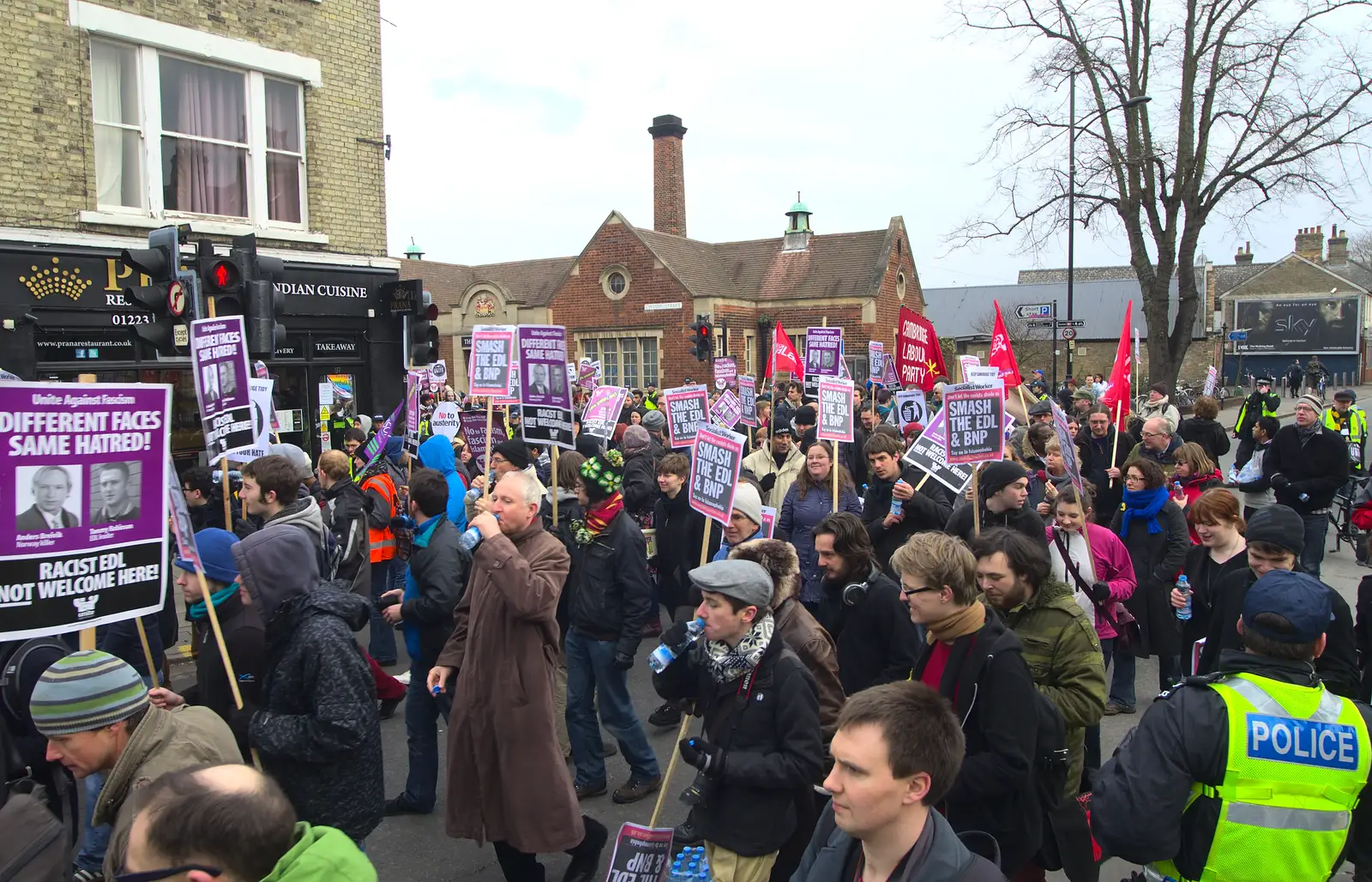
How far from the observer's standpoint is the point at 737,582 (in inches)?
131

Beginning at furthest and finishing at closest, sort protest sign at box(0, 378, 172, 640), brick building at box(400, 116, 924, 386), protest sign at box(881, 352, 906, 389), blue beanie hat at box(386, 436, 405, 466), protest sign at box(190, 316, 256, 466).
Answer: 1. brick building at box(400, 116, 924, 386)
2. protest sign at box(881, 352, 906, 389)
3. blue beanie hat at box(386, 436, 405, 466)
4. protest sign at box(190, 316, 256, 466)
5. protest sign at box(0, 378, 172, 640)

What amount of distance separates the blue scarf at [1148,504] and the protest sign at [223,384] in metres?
5.82

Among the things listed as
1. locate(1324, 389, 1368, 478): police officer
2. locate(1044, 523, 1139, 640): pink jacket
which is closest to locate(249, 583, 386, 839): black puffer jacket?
locate(1044, 523, 1139, 640): pink jacket

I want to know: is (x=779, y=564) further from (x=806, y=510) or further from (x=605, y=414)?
(x=605, y=414)

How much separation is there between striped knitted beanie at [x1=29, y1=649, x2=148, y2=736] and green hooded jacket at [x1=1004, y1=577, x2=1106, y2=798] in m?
2.96

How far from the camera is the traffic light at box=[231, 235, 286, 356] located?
29.2ft

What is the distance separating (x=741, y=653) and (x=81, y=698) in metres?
2.00

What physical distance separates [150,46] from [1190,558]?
46.6ft

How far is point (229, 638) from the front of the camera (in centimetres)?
359

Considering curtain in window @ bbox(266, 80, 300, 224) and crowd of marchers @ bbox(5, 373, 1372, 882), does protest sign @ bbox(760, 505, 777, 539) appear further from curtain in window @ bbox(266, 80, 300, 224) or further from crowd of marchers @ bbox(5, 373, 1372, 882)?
curtain in window @ bbox(266, 80, 300, 224)

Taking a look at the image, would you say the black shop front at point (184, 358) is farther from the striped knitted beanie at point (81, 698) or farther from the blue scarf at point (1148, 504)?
the blue scarf at point (1148, 504)

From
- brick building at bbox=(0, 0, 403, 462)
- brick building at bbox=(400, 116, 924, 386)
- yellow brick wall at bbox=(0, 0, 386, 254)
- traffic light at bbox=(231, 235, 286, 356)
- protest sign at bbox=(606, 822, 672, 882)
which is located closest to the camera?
protest sign at bbox=(606, 822, 672, 882)

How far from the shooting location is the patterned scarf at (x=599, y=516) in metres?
5.55

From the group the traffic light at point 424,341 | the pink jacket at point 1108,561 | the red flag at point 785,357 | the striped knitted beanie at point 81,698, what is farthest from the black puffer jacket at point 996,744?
the red flag at point 785,357
